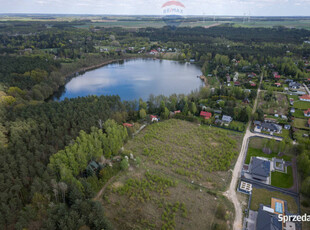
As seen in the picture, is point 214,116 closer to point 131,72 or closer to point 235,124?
point 235,124

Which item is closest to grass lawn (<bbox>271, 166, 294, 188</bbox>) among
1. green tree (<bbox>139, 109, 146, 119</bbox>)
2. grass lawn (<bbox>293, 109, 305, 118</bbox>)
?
grass lawn (<bbox>293, 109, 305, 118</bbox>)

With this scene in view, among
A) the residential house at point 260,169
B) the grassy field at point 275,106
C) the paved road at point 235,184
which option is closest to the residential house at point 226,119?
the paved road at point 235,184

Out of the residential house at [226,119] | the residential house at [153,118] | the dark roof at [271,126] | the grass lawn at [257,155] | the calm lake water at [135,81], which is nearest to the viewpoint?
the grass lawn at [257,155]

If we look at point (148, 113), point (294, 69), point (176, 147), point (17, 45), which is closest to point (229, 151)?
point (176, 147)

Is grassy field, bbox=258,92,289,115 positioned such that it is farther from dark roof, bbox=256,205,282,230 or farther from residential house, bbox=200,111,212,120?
dark roof, bbox=256,205,282,230

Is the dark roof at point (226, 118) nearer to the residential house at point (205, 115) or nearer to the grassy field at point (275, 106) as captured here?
the residential house at point (205, 115)

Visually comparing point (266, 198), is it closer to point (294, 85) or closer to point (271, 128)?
Answer: point (271, 128)
